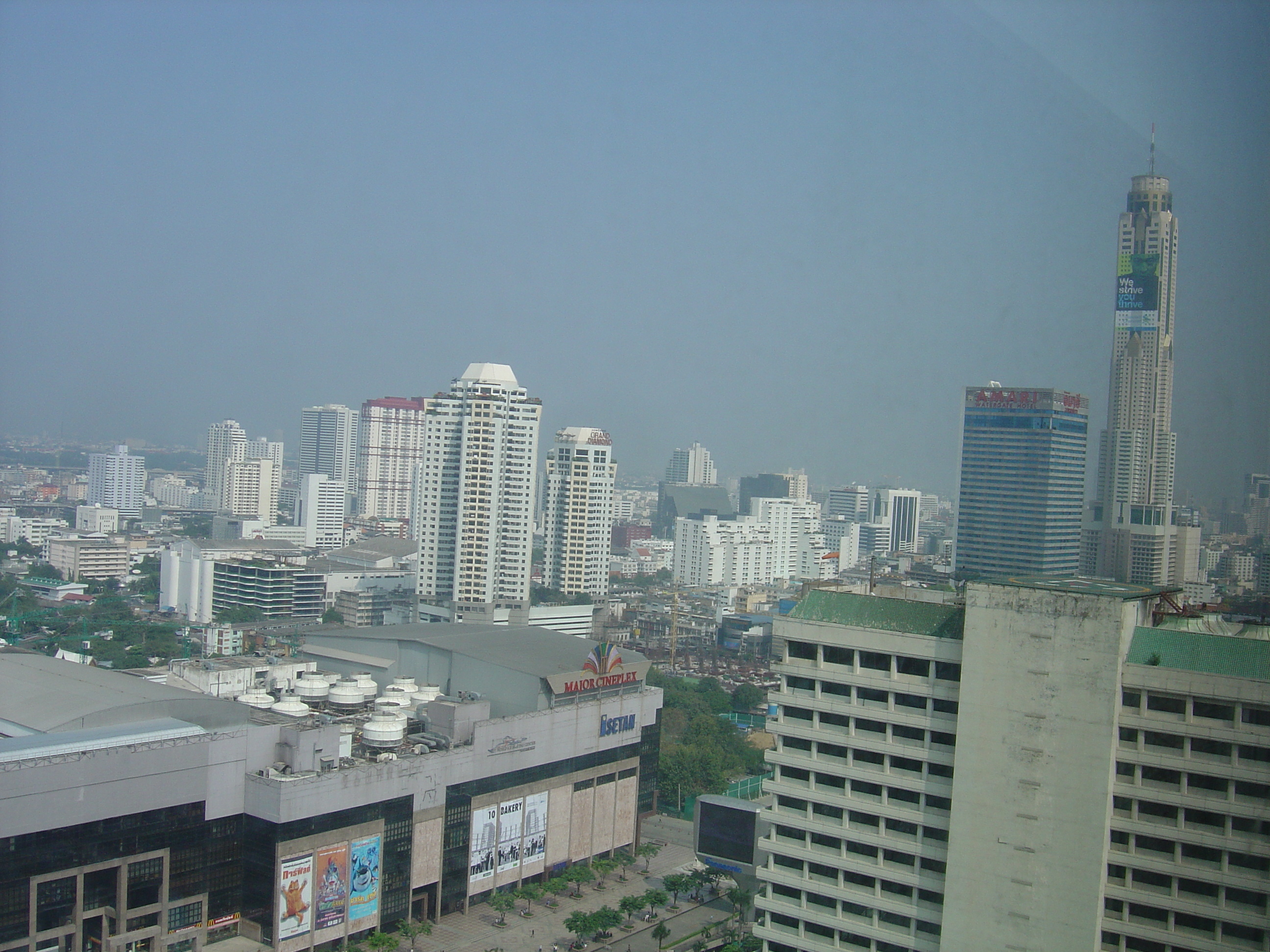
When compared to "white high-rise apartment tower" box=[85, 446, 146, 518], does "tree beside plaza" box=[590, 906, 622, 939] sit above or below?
below

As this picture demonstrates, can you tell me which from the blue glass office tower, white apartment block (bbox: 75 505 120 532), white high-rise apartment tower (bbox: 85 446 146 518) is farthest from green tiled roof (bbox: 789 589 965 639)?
white apartment block (bbox: 75 505 120 532)

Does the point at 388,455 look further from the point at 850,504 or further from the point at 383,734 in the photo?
the point at 383,734

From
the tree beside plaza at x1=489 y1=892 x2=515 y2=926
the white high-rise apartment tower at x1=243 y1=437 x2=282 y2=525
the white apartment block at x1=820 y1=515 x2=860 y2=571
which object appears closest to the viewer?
the tree beside plaza at x1=489 y1=892 x2=515 y2=926

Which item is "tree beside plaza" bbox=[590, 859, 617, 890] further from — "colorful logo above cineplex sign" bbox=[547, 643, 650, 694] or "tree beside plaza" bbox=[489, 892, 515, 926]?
"colorful logo above cineplex sign" bbox=[547, 643, 650, 694]

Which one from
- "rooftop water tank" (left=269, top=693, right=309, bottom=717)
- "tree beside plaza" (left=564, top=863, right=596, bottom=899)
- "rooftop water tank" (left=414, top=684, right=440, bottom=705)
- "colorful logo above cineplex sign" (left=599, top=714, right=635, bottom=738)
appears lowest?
"tree beside plaza" (left=564, top=863, right=596, bottom=899)

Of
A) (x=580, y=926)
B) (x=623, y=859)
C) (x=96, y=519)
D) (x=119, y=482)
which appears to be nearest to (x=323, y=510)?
(x=119, y=482)

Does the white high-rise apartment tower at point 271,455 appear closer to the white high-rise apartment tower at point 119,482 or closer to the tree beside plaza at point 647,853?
→ the white high-rise apartment tower at point 119,482
